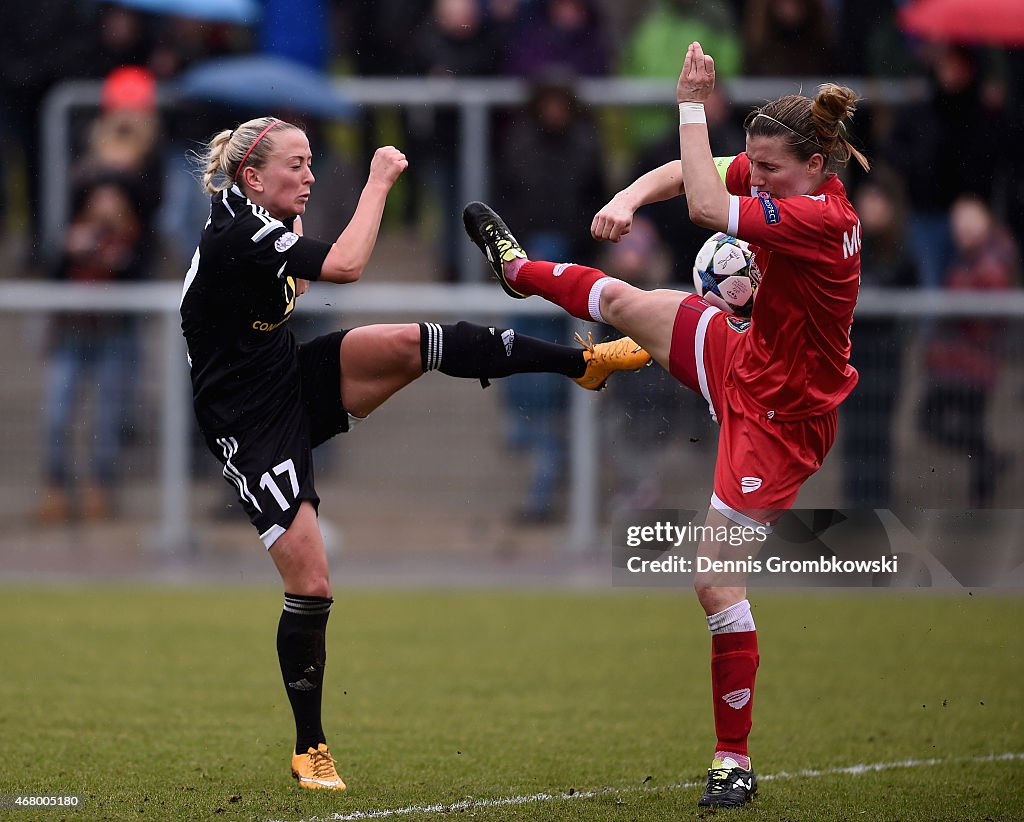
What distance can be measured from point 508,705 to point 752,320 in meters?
2.59

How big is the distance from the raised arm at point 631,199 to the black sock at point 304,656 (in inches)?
64.8

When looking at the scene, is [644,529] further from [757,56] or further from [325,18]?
[325,18]

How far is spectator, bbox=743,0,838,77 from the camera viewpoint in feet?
35.0

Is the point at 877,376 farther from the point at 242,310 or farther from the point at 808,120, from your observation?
the point at 242,310

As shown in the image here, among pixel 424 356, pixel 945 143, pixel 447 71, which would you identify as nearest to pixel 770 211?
pixel 424 356

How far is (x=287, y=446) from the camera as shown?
5.63 meters

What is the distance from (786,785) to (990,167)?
5.93 meters

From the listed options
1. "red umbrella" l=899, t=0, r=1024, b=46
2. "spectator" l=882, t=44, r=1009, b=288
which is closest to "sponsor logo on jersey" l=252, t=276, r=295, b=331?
"spectator" l=882, t=44, r=1009, b=288

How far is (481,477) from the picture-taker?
36.2 feet

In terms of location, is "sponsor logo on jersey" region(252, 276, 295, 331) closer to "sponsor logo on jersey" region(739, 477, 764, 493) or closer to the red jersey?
the red jersey

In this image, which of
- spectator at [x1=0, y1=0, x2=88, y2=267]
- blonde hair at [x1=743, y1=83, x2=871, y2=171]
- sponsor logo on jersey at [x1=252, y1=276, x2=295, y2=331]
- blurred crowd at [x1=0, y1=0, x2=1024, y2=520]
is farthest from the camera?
A: spectator at [x1=0, y1=0, x2=88, y2=267]

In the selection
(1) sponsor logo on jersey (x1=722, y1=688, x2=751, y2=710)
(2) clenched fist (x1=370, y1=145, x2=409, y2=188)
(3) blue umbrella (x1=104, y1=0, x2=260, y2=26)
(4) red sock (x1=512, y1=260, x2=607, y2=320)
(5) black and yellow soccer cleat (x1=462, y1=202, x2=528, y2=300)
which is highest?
(3) blue umbrella (x1=104, y1=0, x2=260, y2=26)

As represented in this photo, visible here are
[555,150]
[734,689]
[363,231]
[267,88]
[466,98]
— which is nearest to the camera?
[363,231]

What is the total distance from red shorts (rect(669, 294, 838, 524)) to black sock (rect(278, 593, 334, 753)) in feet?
4.88
